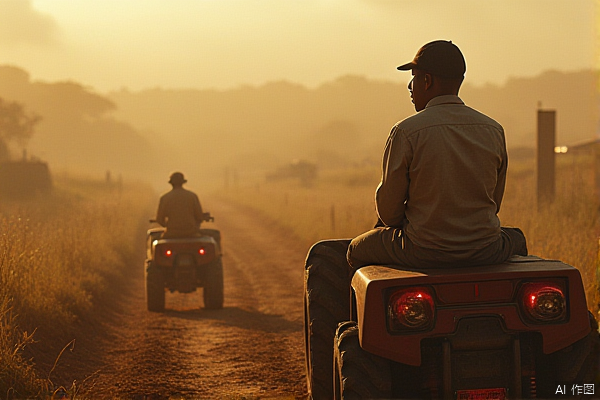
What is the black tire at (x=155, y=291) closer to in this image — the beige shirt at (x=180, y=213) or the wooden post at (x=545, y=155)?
the beige shirt at (x=180, y=213)

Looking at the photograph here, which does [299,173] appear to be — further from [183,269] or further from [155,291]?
[155,291]

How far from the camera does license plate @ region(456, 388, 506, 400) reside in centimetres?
409

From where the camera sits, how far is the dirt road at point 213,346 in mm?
6785

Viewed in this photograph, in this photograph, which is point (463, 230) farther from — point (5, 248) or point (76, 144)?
point (76, 144)

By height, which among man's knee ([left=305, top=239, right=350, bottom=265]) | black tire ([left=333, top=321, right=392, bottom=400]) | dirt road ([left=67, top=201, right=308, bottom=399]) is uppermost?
man's knee ([left=305, top=239, right=350, bottom=265])

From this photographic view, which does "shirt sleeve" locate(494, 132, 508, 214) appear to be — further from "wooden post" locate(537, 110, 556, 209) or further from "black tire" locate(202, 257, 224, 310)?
"wooden post" locate(537, 110, 556, 209)

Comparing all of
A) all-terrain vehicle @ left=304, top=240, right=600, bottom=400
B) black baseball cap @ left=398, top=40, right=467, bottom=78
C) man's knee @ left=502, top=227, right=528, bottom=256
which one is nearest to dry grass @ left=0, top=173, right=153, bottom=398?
all-terrain vehicle @ left=304, top=240, right=600, bottom=400

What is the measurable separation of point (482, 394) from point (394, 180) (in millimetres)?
1266

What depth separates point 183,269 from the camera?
1134 cm

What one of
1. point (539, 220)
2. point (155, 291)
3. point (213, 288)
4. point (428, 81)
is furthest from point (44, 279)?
point (539, 220)

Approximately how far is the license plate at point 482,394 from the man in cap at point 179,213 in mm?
7746

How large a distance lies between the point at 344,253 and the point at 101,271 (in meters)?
8.67

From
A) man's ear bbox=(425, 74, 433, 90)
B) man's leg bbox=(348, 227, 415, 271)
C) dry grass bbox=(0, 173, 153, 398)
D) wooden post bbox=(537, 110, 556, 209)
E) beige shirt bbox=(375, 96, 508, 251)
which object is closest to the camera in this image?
beige shirt bbox=(375, 96, 508, 251)

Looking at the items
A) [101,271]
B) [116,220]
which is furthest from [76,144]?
[101,271]
